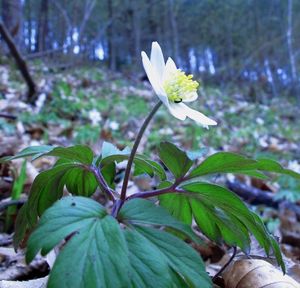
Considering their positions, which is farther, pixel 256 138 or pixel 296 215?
pixel 256 138

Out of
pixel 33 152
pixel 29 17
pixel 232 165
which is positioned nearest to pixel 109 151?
pixel 33 152

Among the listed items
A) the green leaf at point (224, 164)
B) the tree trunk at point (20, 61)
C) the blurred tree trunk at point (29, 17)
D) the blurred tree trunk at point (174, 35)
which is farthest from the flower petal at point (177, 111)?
the blurred tree trunk at point (29, 17)

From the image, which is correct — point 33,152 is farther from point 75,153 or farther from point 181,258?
point 181,258

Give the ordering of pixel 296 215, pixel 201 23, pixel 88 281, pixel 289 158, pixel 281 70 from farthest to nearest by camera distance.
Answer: pixel 201 23
pixel 281 70
pixel 289 158
pixel 296 215
pixel 88 281

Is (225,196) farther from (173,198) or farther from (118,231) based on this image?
(118,231)

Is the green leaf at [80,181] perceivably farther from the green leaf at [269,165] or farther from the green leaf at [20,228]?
the green leaf at [269,165]

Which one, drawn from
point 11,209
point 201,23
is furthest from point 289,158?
point 201,23
